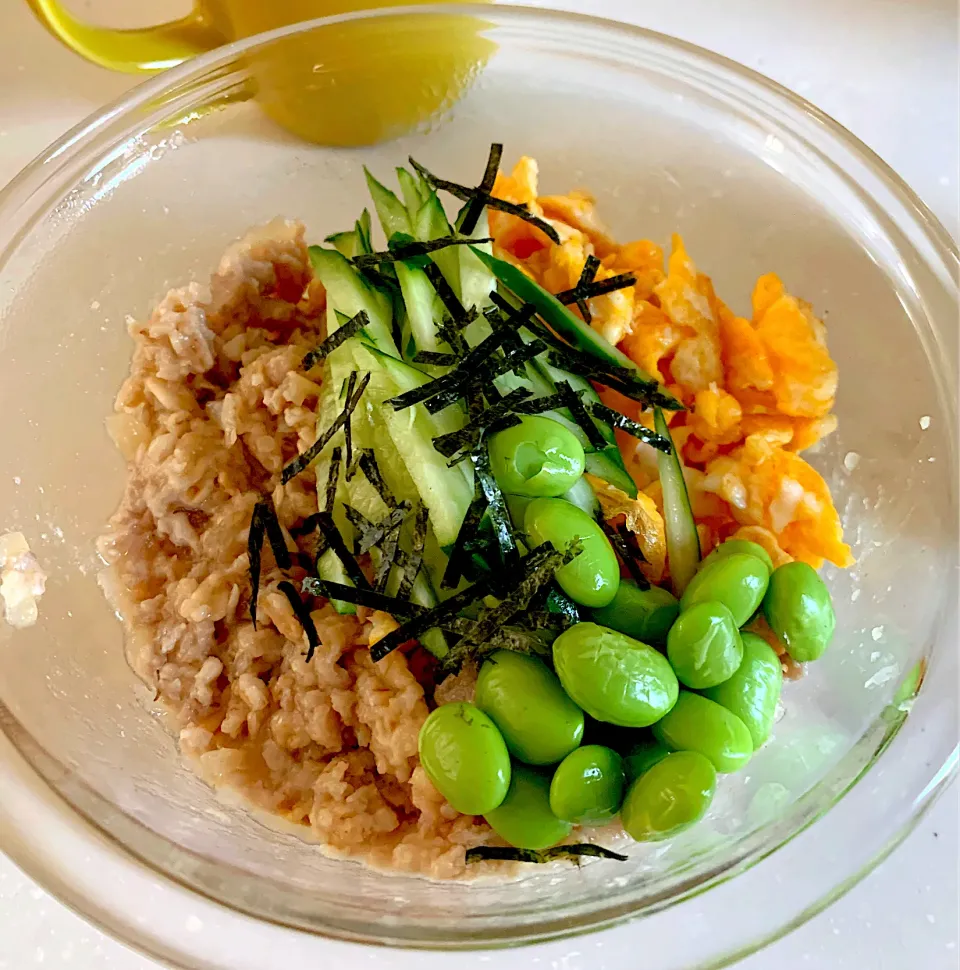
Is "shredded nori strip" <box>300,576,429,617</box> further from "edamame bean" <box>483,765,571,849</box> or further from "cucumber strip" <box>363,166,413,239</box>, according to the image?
"cucumber strip" <box>363,166,413,239</box>

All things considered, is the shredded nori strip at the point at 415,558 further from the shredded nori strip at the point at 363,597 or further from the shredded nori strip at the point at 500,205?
the shredded nori strip at the point at 500,205

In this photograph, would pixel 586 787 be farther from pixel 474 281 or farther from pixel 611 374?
pixel 474 281

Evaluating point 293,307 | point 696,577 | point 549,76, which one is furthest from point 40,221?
point 696,577

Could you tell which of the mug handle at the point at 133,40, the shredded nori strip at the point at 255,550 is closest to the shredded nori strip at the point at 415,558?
the shredded nori strip at the point at 255,550

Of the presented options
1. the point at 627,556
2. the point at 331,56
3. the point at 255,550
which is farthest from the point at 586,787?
the point at 331,56

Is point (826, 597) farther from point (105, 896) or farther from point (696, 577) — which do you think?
point (105, 896)

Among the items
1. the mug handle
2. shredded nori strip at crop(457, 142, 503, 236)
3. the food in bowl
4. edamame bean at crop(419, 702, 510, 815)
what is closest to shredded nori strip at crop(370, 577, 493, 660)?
the food in bowl

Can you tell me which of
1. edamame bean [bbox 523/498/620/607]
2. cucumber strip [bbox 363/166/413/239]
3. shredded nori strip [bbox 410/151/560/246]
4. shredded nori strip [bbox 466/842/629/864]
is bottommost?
shredded nori strip [bbox 466/842/629/864]
